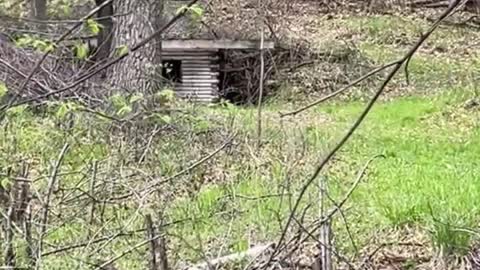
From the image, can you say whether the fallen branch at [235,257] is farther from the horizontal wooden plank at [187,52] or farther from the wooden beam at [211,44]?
the horizontal wooden plank at [187,52]

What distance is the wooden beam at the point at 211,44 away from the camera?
36.4ft

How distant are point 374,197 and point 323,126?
9.68 feet

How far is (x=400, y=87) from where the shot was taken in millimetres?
11359

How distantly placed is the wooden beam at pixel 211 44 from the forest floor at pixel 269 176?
48.1 inches

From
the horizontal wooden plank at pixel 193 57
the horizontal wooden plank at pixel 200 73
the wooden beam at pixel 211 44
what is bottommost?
the horizontal wooden plank at pixel 200 73

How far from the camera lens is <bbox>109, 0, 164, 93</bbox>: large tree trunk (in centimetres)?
819

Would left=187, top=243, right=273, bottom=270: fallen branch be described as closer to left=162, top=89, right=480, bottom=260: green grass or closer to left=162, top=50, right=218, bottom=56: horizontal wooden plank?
left=162, top=89, right=480, bottom=260: green grass

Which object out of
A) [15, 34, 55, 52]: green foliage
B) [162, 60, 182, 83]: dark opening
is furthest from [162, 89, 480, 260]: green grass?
[162, 60, 182, 83]: dark opening

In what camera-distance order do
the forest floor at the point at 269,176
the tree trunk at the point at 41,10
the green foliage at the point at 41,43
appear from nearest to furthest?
the green foliage at the point at 41,43 → the forest floor at the point at 269,176 → the tree trunk at the point at 41,10

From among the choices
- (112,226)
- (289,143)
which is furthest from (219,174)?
(112,226)

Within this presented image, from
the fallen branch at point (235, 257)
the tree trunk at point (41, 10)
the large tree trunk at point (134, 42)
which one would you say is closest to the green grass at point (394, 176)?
the fallen branch at point (235, 257)

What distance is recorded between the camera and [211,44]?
11.2 meters

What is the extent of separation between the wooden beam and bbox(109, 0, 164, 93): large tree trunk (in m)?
2.52

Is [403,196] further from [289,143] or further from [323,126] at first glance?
[323,126]
